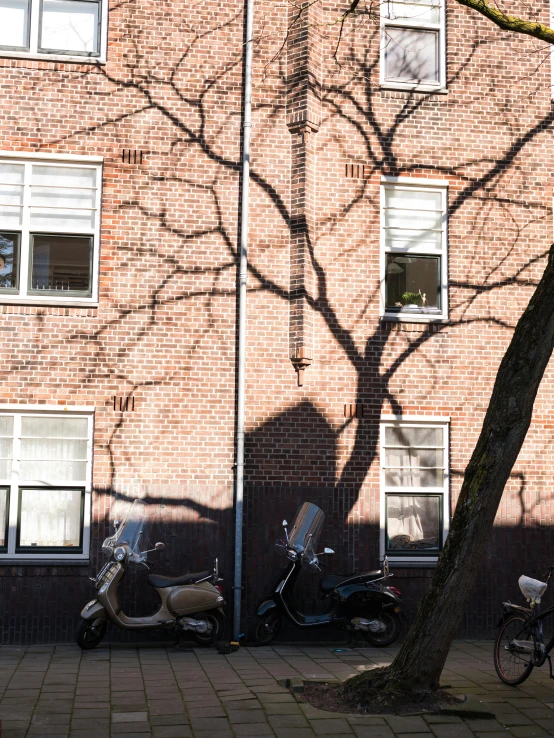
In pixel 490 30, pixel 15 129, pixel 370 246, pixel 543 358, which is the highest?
pixel 490 30

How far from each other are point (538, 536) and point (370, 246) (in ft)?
15.5

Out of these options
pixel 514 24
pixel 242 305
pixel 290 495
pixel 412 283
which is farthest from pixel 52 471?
pixel 514 24

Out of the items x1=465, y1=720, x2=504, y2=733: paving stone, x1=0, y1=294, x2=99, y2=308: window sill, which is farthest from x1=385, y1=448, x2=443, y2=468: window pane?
x1=465, y1=720, x2=504, y2=733: paving stone

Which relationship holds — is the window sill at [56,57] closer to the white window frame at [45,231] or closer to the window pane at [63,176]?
the white window frame at [45,231]

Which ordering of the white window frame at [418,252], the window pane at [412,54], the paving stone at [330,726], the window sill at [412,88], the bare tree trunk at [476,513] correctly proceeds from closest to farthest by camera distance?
the paving stone at [330,726], the bare tree trunk at [476,513], the white window frame at [418,252], the window sill at [412,88], the window pane at [412,54]

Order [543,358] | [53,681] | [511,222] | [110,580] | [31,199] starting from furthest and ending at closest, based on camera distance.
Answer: [511,222] → [31,199] → [110,580] → [53,681] → [543,358]

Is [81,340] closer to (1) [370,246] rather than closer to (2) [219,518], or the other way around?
(2) [219,518]

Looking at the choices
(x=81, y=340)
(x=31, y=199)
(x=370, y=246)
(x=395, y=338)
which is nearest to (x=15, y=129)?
(x=31, y=199)

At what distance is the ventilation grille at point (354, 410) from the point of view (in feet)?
41.2

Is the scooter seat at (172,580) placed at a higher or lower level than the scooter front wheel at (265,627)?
higher

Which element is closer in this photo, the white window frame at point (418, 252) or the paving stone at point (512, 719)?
the paving stone at point (512, 719)

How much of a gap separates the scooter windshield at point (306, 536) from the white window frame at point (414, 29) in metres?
6.19

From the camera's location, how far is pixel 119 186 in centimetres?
1244

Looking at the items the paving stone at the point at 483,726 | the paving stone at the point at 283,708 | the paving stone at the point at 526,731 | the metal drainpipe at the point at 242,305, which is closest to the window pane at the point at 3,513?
the metal drainpipe at the point at 242,305
